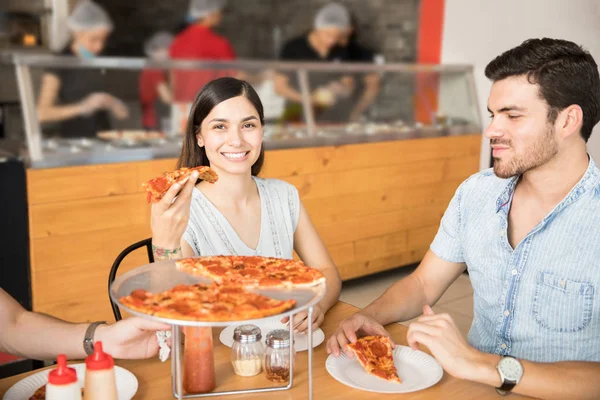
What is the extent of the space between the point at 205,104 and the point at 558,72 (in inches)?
44.6

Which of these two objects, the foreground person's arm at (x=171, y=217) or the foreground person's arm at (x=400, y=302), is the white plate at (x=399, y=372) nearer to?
the foreground person's arm at (x=400, y=302)

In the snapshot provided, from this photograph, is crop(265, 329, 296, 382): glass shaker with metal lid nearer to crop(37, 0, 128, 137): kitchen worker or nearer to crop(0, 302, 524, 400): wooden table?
crop(0, 302, 524, 400): wooden table

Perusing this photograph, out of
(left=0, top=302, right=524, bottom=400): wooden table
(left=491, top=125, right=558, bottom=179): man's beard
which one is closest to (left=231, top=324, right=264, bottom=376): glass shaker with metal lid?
(left=0, top=302, right=524, bottom=400): wooden table

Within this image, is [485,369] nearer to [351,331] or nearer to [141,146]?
[351,331]

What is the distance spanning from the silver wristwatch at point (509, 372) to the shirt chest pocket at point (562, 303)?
14.1 inches

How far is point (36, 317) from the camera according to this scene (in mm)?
1636

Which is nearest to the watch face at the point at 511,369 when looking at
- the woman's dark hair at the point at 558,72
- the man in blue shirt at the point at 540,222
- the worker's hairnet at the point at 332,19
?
the man in blue shirt at the point at 540,222

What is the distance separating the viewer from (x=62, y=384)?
3.82 feet

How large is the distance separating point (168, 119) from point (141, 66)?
0.44 m

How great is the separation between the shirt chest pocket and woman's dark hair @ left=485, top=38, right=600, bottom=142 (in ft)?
1.45

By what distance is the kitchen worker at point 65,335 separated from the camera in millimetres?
1517

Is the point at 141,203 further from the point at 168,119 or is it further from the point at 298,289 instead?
the point at 298,289

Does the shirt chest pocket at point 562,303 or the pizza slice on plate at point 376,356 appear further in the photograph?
the shirt chest pocket at point 562,303

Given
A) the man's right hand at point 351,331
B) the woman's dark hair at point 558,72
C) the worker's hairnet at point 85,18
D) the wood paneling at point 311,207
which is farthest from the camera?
the worker's hairnet at point 85,18
